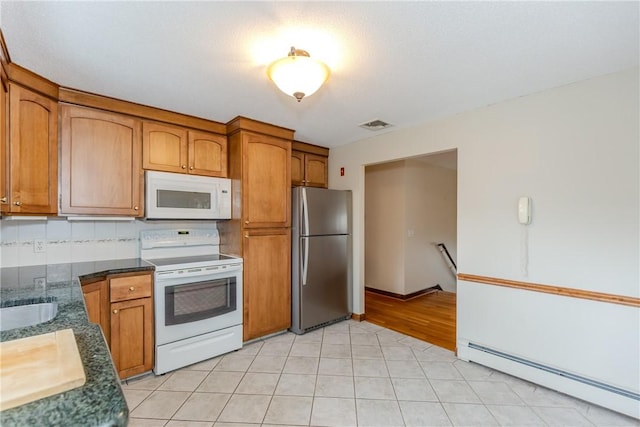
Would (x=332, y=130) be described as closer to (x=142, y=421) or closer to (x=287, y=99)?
(x=287, y=99)

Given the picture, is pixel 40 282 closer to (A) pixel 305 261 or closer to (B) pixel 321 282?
(A) pixel 305 261

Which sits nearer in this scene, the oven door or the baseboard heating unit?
the baseboard heating unit

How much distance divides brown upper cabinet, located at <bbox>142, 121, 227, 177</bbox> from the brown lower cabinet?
103cm

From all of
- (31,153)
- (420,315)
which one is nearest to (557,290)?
(420,315)

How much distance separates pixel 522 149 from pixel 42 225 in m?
3.94

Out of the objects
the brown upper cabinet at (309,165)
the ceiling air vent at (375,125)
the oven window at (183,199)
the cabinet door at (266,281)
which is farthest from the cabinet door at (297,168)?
the oven window at (183,199)

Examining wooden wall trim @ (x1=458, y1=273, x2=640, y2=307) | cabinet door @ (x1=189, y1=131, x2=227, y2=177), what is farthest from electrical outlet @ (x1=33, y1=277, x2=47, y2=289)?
wooden wall trim @ (x1=458, y1=273, x2=640, y2=307)

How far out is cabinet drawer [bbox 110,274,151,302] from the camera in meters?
2.28

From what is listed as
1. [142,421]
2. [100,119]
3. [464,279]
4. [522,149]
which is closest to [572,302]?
[464,279]

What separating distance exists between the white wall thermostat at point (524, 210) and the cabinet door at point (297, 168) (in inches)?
93.2

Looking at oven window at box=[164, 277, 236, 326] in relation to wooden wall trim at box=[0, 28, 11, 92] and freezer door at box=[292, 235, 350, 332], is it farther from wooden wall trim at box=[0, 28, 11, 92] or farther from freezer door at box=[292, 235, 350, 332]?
wooden wall trim at box=[0, 28, 11, 92]

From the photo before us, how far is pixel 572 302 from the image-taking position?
7.11ft

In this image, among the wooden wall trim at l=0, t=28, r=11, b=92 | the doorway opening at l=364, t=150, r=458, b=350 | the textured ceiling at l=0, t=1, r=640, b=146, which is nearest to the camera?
the textured ceiling at l=0, t=1, r=640, b=146

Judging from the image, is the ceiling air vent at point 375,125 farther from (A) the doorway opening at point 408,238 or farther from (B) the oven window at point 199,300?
(B) the oven window at point 199,300
